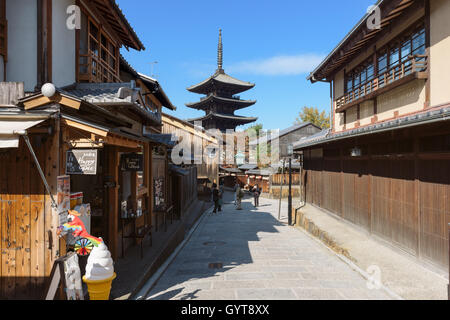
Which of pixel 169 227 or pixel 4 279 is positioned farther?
pixel 169 227

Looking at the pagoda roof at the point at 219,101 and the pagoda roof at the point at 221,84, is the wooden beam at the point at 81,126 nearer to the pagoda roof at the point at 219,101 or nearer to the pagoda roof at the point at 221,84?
the pagoda roof at the point at 219,101

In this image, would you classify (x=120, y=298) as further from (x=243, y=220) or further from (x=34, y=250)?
(x=243, y=220)

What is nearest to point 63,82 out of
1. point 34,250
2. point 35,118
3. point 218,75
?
point 35,118

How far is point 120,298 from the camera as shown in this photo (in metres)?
6.16

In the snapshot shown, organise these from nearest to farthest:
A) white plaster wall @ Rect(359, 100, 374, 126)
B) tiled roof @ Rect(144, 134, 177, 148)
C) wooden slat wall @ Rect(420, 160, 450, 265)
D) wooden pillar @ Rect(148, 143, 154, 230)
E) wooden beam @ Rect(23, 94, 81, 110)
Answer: wooden beam @ Rect(23, 94, 81, 110) → wooden slat wall @ Rect(420, 160, 450, 265) → wooden pillar @ Rect(148, 143, 154, 230) → tiled roof @ Rect(144, 134, 177, 148) → white plaster wall @ Rect(359, 100, 374, 126)

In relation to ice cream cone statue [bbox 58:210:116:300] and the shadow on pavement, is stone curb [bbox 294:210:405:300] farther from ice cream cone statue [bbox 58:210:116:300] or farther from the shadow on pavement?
ice cream cone statue [bbox 58:210:116:300]

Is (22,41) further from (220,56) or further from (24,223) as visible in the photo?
(220,56)

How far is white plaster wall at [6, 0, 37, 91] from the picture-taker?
6777mm

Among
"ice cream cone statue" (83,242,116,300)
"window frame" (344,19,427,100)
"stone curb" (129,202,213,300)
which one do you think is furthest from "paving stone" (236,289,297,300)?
"window frame" (344,19,427,100)

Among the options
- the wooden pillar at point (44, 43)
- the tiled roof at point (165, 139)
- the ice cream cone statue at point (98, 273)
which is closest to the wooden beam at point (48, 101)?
the wooden pillar at point (44, 43)

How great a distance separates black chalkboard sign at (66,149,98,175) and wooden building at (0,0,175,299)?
0.06ft

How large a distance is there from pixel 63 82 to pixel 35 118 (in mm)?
3092

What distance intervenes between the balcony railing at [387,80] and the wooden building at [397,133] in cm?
4

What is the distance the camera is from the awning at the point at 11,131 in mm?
4730
